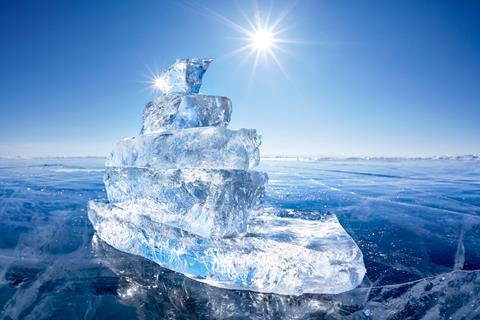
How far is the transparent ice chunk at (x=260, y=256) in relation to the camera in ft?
7.61

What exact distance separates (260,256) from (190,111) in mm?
2089

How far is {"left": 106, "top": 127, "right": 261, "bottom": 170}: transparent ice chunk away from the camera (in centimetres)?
292

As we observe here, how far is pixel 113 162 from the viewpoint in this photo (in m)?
4.08

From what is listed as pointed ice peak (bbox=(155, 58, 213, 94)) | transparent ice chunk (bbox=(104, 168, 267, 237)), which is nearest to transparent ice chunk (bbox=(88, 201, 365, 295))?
transparent ice chunk (bbox=(104, 168, 267, 237))

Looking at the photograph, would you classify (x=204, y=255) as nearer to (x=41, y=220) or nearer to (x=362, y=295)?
(x=362, y=295)

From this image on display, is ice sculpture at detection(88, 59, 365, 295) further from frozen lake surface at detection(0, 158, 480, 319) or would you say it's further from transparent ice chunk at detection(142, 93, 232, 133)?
frozen lake surface at detection(0, 158, 480, 319)

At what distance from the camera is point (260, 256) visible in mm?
2424

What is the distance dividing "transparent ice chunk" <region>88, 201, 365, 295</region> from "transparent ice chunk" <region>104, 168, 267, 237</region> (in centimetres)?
13

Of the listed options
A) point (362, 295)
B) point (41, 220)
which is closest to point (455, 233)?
point (362, 295)

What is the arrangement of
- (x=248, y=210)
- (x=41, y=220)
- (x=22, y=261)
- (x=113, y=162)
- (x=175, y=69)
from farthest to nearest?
(x=41, y=220) → (x=113, y=162) → (x=175, y=69) → (x=248, y=210) → (x=22, y=261)

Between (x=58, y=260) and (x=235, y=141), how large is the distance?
7.59ft

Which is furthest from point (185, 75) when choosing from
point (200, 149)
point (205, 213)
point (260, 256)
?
point (260, 256)

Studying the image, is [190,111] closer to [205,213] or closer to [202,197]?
[202,197]

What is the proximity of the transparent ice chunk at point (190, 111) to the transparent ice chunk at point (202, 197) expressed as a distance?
2.41 feet
